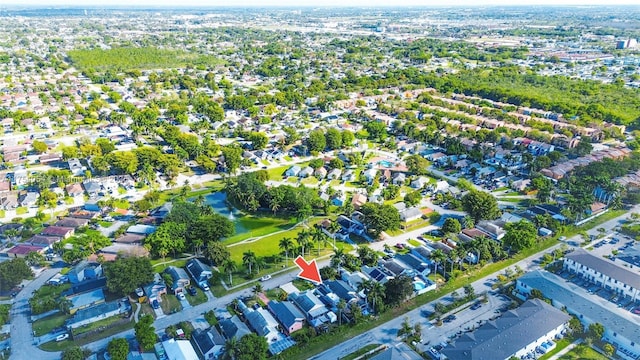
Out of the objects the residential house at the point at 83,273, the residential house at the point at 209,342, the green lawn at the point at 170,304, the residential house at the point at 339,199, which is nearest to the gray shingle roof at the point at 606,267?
the residential house at the point at 339,199

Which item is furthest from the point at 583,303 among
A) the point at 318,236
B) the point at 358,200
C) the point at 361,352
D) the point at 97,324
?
the point at 97,324

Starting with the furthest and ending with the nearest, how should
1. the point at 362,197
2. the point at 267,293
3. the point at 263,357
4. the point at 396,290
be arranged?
the point at 362,197, the point at 267,293, the point at 396,290, the point at 263,357

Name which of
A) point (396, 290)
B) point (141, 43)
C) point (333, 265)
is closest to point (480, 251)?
point (396, 290)

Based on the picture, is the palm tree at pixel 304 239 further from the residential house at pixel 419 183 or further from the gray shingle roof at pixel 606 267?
the gray shingle roof at pixel 606 267

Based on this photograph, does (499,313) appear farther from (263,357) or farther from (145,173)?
(145,173)

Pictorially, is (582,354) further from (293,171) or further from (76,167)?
(76,167)

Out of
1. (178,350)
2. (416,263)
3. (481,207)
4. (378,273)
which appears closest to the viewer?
(178,350)
